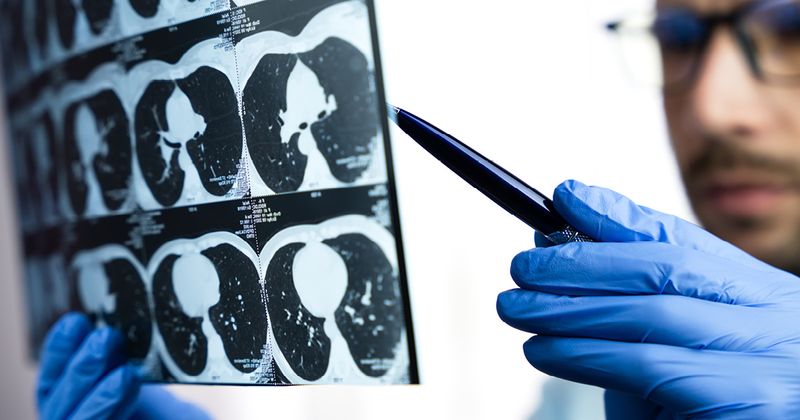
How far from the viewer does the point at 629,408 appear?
77cm

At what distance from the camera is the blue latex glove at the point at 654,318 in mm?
580

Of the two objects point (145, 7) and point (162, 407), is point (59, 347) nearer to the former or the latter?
point (162, 407)

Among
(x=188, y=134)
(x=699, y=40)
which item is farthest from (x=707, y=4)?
(x=188, y=134)

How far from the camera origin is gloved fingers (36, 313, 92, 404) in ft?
2.87

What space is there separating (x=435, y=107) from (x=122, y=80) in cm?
47

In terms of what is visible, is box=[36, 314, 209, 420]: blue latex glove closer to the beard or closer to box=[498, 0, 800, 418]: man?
box=[498, 0, 800, 418]: man

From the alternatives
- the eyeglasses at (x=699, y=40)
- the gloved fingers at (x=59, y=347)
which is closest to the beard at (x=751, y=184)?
the eyeglasses at (x=699, y=40)

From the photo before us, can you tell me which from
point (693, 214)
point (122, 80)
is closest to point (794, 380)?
point (693, 214)

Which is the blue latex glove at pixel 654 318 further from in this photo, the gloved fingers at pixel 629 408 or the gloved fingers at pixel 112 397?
the gloved fingers at pixel 112 397

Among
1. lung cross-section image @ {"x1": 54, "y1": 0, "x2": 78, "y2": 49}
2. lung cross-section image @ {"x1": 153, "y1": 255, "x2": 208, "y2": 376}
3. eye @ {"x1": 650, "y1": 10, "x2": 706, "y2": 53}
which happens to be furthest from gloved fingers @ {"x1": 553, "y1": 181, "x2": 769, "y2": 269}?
lung cross-section image @ {"x1": 54, "y1": 0, "x2": 78, "y2": 49}

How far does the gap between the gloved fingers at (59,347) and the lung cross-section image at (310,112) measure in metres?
0.45

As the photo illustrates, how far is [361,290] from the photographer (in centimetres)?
61

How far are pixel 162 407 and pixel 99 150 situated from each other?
420 mm

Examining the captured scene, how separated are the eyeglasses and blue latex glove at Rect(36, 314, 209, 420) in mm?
959
